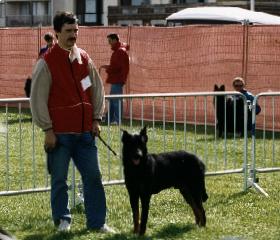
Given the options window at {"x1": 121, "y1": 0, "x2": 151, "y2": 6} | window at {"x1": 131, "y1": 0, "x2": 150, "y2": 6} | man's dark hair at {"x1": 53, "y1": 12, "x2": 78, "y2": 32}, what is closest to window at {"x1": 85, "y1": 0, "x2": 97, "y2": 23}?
window at {"x1": 121, "y1": 0, "x2": 151, "y2": 6}

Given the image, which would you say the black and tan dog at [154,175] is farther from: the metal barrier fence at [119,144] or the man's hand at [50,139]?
the metal barrier fence at [119,144]

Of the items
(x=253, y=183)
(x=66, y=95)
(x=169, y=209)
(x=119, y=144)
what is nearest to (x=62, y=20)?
(x=66, y=95)

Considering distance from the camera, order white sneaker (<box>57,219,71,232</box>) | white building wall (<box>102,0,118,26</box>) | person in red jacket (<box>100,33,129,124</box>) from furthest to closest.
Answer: white building wall (<box>102,0,118,26</box>) < person in red jacket (<box>100,33,129,124</box>) < white sneaker (<box>57,219,71,232</box>)

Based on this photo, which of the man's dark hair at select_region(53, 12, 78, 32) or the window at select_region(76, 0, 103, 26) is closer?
the man's dark hair at select_region(53, 12, 78, 32)

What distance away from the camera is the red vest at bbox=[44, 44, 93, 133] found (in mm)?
7137

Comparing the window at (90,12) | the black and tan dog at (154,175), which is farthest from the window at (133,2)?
the black and tan dog at (154,175)

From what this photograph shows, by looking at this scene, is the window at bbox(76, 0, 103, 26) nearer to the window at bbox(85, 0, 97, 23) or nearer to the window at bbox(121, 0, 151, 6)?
the window at bbox(85, 0, 97, 23)

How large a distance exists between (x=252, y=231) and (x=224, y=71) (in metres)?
9.74

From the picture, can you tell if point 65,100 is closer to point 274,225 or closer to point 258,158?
point 274,225

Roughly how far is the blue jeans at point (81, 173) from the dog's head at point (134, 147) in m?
0.30

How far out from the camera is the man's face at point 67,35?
709 cm

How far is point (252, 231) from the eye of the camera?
7617 mm

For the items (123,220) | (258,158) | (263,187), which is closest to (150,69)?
(258,158)

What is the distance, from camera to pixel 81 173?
740 cm
